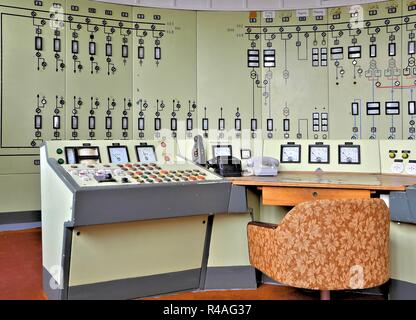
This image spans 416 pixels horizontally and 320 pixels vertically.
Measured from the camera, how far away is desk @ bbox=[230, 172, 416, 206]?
2.05 metres

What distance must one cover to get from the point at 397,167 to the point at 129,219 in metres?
1.65

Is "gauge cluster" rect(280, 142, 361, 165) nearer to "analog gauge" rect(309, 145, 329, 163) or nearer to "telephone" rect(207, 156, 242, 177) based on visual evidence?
"analog gauge" rect(309, 145, 329, 163)

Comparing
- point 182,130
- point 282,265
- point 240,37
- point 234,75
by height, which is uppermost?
point 240,37

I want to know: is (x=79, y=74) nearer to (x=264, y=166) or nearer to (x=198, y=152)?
(x=198, y=152)

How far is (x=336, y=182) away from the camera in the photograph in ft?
6.98

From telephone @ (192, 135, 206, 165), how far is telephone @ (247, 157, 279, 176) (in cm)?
33

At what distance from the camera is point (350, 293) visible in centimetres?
249

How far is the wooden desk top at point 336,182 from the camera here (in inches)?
79.8

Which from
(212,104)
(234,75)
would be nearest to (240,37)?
(234,75)

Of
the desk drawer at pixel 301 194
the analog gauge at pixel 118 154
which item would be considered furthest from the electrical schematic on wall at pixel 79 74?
the desk drawer at pixel 301 194

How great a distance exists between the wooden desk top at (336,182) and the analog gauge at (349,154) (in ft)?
0.50

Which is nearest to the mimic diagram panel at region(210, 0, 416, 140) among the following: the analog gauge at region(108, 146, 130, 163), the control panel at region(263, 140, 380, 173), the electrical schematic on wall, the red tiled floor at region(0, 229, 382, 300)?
the electrical schematic on wall

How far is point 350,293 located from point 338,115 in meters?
2.05
